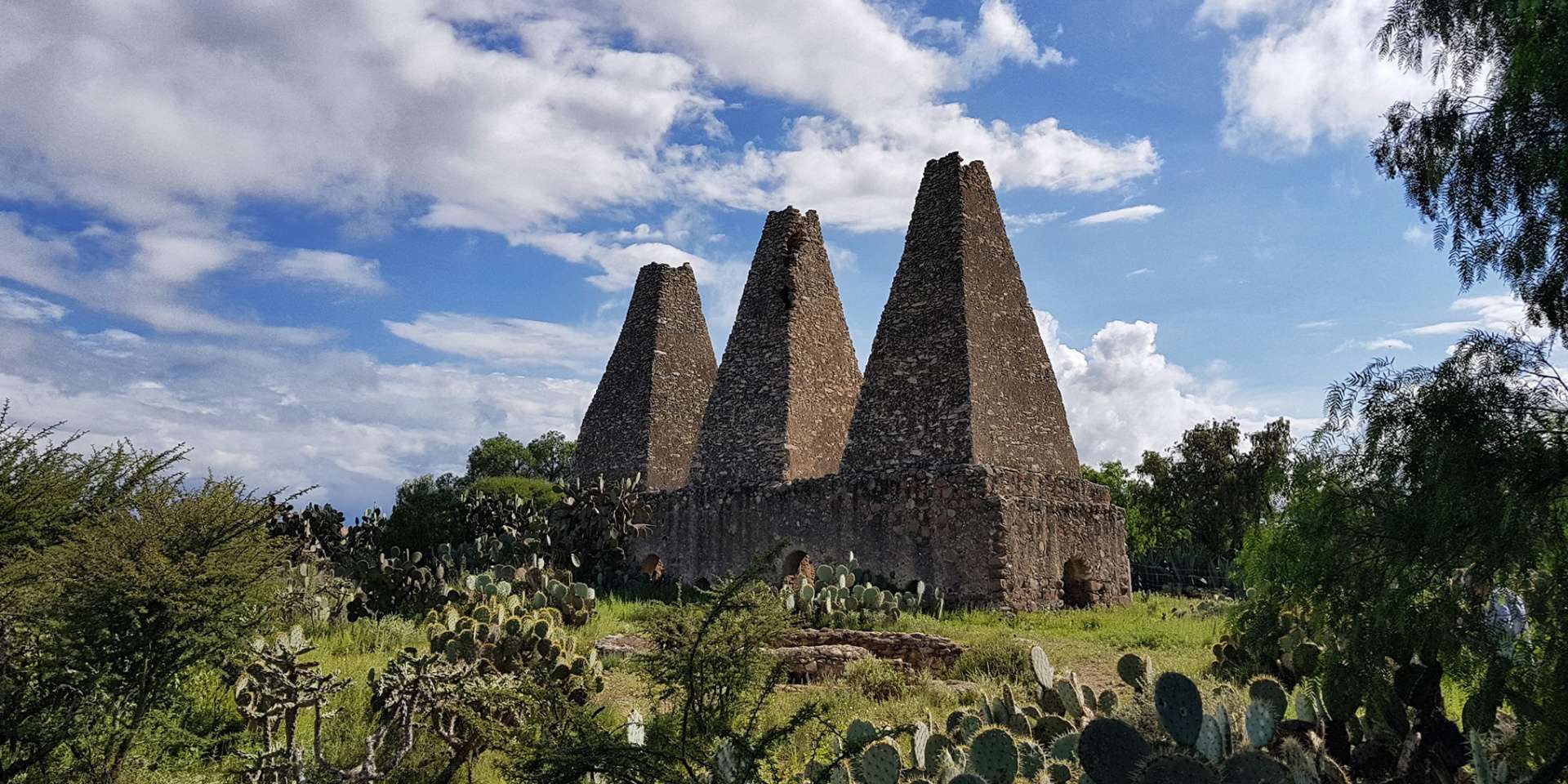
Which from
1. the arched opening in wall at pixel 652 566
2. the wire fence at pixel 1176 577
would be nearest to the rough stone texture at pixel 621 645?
the arched opening in wall at pixel 652 566

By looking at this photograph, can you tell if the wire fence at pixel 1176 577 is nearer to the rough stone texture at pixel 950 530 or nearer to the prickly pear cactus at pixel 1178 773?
the rough stone texture at pixel 950 530

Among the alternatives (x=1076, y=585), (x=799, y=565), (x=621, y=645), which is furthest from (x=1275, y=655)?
(x=799, y=565)

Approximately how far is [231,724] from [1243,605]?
7.15 meters

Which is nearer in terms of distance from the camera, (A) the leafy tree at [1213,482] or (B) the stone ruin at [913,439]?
(B) the stone ruin at [913,439]

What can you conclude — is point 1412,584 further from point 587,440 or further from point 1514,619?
point 587,440

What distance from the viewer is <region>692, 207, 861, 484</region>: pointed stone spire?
18.3 metres

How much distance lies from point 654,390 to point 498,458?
23.3 m

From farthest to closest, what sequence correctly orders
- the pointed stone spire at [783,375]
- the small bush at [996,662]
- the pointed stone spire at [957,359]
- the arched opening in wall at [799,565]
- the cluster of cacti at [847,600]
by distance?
the pointed stone spire at [783,375] < the arched opening in wall at [799,565] < the pointed stone spire at [957,359] < the cluster of cacti at [847,600] < the small bush at [996,662]

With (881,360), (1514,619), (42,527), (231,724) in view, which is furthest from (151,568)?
(881,360)

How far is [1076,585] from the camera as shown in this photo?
1628 cm

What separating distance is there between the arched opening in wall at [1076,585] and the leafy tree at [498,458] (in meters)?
30.7

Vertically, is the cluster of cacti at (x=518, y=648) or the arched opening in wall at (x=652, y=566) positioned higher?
the arched opening in wall at (x=652, y=566)

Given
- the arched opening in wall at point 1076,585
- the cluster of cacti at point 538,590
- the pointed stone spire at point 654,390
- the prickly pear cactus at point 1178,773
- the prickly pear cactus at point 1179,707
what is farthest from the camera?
the pointed stone spire at point 654,390

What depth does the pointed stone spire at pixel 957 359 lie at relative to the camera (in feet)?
50.4
